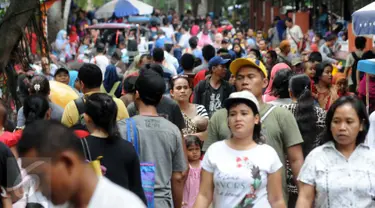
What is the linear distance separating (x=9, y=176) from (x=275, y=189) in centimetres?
167

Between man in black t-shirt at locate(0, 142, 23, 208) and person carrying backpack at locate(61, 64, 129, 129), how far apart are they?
2.24 feet

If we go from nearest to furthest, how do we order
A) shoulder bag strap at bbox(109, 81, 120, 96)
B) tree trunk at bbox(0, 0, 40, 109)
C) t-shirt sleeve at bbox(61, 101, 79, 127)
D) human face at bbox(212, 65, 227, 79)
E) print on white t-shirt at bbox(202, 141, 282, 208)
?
print on white t-shirt at bbox(202, 141, 282, 208), t-shirt sleeve at bbox(61, 101, 79, 127), tree trunk at bbox(0, 0, 40, 109), human face at bbox(212, 65, 227, 79), shoulder bag strap at bbox(109, 81, 120, 96)

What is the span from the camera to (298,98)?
27.1 ft

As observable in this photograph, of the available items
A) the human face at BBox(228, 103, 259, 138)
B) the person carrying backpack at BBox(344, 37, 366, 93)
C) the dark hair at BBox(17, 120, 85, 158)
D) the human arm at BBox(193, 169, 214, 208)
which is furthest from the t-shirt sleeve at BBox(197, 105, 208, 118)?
the person carrying backpack at BBox(344, 37, 366, 93)

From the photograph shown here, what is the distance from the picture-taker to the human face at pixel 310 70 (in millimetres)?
11895

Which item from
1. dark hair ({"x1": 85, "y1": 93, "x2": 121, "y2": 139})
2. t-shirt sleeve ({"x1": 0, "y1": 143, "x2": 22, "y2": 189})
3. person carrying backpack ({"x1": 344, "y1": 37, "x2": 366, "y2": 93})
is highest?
dark hair ({"x1": 85, "y1": 93, "x2": 121, "y2": 139})

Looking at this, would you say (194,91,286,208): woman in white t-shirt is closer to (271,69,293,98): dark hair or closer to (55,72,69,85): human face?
(271,69,293,98): dark hair

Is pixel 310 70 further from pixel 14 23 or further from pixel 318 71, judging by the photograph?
pixel 14 23

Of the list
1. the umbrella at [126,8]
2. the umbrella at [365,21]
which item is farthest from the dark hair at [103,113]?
the umbrella at [126,8]

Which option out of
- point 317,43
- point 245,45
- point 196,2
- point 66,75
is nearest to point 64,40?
point 245,45

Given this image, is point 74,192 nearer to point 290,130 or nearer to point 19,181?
point 19,181

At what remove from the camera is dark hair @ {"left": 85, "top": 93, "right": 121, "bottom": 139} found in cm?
596

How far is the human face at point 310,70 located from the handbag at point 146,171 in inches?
225

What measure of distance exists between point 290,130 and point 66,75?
4.92 meters
